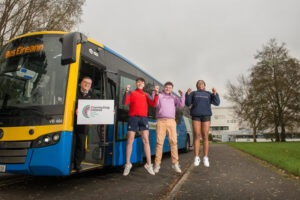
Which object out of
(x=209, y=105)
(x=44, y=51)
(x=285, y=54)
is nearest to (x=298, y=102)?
(x=285, y=54)

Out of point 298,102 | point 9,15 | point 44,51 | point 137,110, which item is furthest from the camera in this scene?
point 298,102

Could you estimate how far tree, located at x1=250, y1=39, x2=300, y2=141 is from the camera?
120 ft

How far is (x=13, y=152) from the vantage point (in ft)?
15.0

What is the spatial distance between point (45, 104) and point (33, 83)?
1.78 feet

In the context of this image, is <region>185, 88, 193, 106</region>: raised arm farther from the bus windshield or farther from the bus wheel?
the bus wheel

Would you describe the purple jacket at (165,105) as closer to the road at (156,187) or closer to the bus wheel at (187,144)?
the road at (156,187)

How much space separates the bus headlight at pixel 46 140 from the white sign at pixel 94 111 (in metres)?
0.54

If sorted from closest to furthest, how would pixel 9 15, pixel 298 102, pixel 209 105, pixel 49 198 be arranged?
pixel 49 198 < pixel 209 105 < pixel 9 15 < pixel 298 102

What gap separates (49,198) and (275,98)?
3923cm

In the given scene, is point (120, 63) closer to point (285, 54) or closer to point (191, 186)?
point (191, 186)

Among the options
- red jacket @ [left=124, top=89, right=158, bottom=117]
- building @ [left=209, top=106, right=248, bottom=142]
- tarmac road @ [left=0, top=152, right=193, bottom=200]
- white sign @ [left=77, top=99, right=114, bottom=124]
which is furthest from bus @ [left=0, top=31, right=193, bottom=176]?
building @ [left=209, top=106, right=248, bottom=142]

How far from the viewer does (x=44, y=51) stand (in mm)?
5145

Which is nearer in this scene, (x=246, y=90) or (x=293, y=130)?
(x=293, y=130)

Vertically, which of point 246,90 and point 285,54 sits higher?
point 285,54
